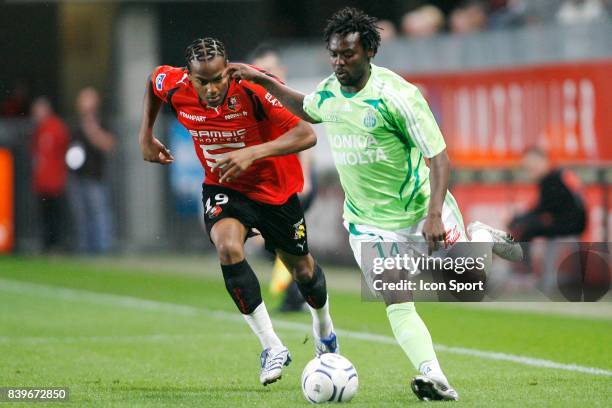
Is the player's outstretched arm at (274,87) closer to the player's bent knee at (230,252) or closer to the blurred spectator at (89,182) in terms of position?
the player's bent knee at (230,252)

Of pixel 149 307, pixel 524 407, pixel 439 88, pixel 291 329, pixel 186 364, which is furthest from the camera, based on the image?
pixel 439 88

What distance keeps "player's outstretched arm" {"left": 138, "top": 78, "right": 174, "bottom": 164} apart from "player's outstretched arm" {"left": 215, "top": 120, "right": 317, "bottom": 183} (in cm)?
87

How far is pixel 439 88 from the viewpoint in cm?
1714

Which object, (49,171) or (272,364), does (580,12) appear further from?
(272,364)

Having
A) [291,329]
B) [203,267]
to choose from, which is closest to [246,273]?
[291,329]

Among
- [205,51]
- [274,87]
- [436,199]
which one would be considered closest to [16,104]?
[274,87]

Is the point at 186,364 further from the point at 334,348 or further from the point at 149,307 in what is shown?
the point at 149,307

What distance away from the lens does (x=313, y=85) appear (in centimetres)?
1833

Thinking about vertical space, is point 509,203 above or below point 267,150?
below

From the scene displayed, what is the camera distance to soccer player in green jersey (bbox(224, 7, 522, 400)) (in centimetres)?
733

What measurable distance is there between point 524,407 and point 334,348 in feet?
6.13

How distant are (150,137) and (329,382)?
7.31ft

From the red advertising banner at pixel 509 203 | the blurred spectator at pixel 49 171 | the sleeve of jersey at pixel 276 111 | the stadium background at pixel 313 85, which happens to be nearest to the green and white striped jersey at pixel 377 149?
the sleeve of jersey at pixel 276 111

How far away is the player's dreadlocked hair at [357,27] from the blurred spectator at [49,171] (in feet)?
45.3
